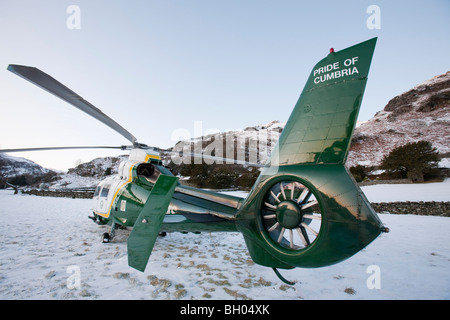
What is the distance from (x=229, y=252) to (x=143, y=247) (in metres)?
3.21

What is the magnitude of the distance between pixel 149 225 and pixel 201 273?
1.90 metres

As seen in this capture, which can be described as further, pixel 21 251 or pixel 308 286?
pixel 21 251

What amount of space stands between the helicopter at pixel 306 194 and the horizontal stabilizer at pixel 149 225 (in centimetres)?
1

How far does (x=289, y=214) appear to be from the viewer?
8.48ft

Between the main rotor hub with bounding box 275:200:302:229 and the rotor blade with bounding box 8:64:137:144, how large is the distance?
13.6 ft

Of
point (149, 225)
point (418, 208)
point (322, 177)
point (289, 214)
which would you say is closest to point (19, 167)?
point (149, 225)

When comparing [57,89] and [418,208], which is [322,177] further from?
[418,208]

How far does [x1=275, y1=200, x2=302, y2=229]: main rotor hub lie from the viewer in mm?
2543

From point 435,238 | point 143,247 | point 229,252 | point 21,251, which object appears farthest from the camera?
point 435,238

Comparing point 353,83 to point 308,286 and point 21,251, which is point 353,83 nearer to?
point 308,286

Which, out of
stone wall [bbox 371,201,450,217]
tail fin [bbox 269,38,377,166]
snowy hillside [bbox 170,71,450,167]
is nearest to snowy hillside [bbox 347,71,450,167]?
snowy hillside [bbox 170,71,450,167]

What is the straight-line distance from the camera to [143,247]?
3.00 metres

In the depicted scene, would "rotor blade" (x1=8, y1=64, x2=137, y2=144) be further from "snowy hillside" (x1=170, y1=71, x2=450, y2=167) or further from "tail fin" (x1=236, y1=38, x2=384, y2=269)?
"snowy hillside" (x1=170, y1=71, x2=450, y2=167)
